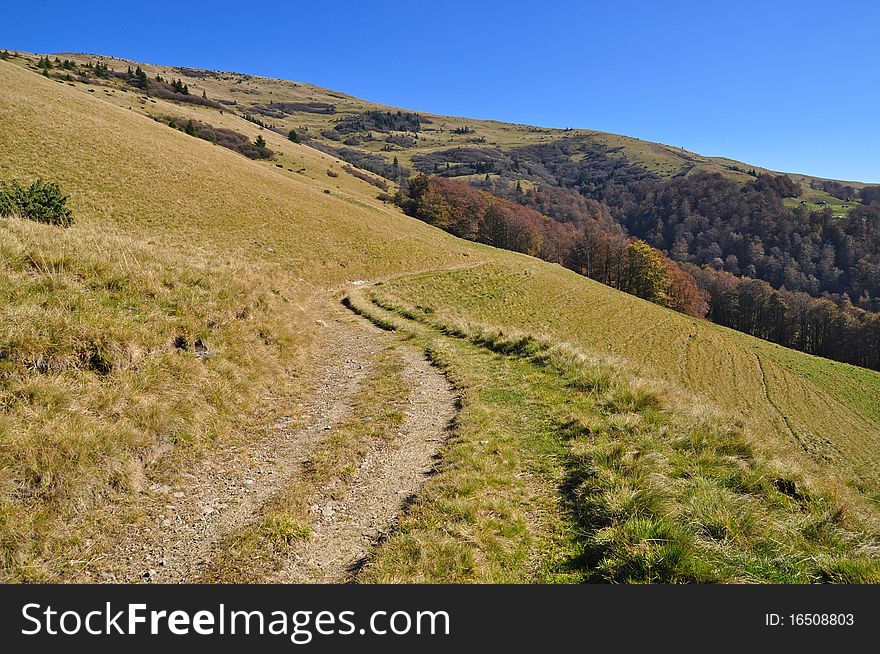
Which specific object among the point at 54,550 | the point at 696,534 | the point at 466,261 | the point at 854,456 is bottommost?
the point at 854,456

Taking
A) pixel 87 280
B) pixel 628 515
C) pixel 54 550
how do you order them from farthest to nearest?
pixel 87 280 < pixel 628 515 < pixel 54 550

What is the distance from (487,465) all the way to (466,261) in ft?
133

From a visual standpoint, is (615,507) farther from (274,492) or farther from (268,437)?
(268,437)

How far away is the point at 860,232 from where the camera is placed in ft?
459

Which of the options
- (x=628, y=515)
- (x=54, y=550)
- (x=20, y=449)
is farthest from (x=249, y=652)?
(x=628, y=515)

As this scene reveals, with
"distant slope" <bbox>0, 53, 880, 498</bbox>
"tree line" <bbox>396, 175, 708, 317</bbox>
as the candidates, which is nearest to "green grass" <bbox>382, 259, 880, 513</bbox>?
"distant slope" <bbox>0, 53, 880, 498</bbox>

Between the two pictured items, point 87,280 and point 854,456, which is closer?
point 87,280

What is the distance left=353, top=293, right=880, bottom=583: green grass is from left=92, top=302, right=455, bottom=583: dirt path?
1.69 ft

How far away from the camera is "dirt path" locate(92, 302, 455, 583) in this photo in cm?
462

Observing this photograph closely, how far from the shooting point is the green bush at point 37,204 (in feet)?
58.0

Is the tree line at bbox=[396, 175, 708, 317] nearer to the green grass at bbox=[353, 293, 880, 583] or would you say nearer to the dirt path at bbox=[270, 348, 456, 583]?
the green grass at bbox=[353, 293, 880, 583]

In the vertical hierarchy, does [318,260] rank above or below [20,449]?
above

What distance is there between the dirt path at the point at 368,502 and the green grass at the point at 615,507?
1.18 feet

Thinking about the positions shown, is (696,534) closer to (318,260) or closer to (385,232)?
(318,260)
